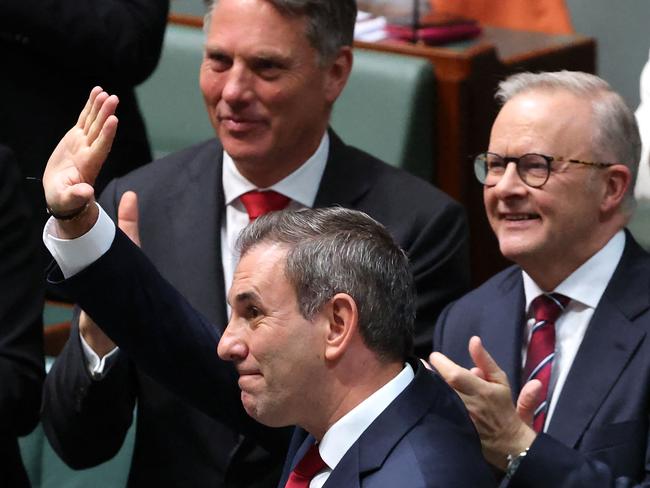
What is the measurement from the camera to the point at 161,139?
13.4 ft

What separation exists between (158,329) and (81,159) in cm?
31

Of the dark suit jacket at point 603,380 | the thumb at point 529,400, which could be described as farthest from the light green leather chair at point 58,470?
the thumb at point 529,400

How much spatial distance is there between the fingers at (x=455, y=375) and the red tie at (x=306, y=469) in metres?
0.20

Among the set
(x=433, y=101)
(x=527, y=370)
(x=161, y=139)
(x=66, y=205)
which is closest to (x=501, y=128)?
(x=527, y=370)

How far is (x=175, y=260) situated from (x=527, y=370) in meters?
0.65

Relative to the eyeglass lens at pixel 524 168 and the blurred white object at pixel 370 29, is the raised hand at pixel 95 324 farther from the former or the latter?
the blurred white object at pixel 370 29

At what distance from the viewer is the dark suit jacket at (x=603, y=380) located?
2.08m

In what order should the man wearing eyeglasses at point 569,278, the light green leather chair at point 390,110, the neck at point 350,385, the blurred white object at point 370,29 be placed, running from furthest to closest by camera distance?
the blurred white object at point 370,29
the light green leather chair at point 390,110
the man wearing eyeglasses at point 569,278
the neck at point 350,385

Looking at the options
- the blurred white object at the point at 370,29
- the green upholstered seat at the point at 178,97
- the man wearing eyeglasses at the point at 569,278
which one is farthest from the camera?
the green upholstered seat at the point at 178,97

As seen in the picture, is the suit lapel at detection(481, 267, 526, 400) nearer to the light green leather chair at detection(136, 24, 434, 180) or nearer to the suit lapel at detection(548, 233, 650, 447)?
the suit lapel at detection(548, 233, 650, 447)

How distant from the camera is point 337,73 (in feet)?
9.04

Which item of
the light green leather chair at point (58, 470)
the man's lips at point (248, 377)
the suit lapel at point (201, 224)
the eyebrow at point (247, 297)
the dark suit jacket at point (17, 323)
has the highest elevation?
the eyebrow at point (247, 297)

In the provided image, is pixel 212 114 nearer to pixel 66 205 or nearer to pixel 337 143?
pixel 337 143

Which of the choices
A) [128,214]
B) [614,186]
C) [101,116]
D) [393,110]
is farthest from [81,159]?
[393,110]
